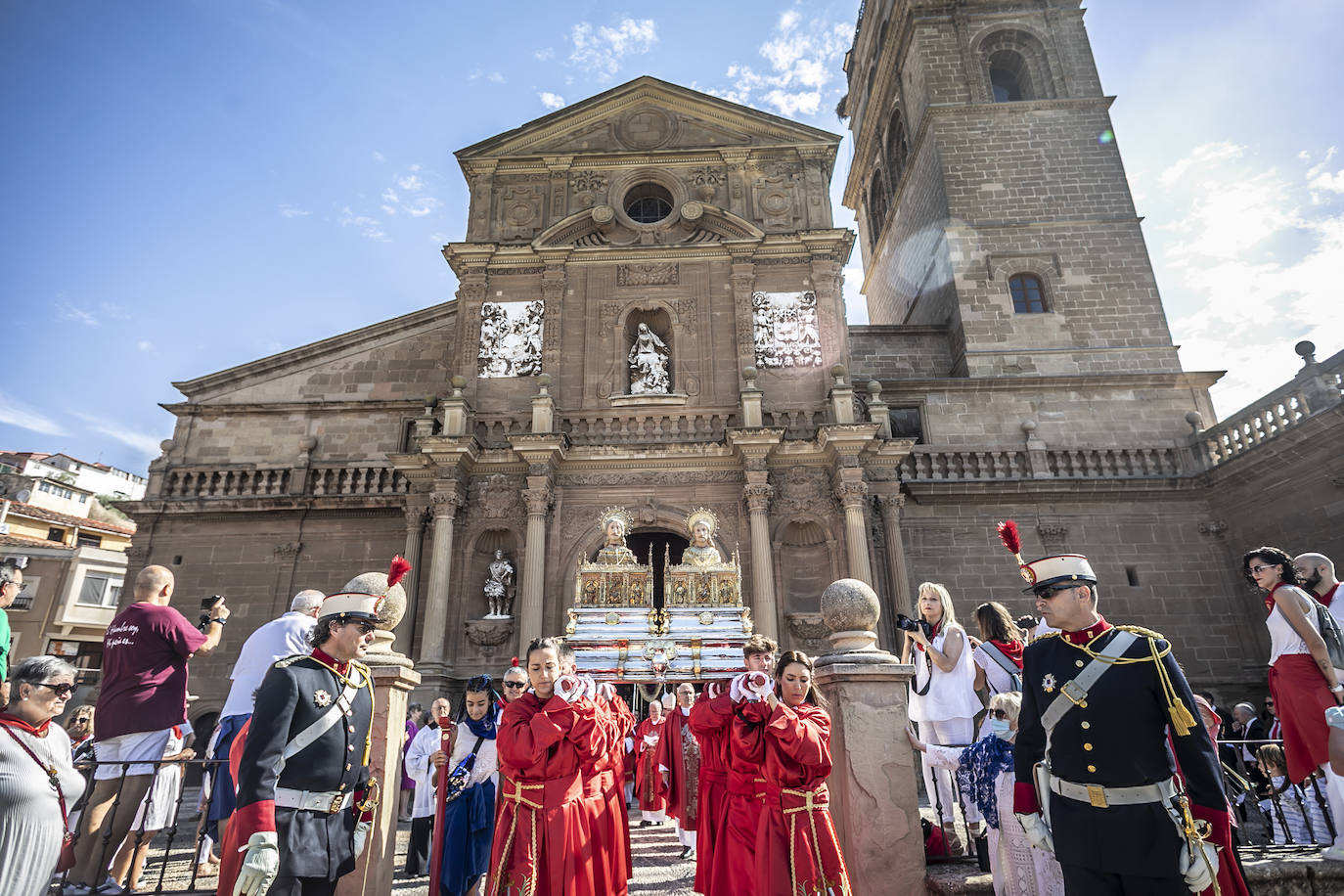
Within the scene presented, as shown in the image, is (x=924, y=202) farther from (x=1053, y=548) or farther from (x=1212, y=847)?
(x=1212, y=847)

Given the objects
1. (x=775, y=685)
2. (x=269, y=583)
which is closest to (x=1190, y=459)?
(x=775, y=685)

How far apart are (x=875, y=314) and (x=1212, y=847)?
1204 inches

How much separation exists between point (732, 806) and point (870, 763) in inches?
41.7

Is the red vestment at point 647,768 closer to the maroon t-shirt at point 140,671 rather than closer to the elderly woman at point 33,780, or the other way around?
the maroon t-shirt at point 140,671

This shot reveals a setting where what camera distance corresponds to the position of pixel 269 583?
18.4 meters

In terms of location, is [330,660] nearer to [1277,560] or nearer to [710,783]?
[710,783]

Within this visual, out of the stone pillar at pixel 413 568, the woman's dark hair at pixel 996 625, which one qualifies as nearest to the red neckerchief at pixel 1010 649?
the woman's dark hair at pixel 996 625

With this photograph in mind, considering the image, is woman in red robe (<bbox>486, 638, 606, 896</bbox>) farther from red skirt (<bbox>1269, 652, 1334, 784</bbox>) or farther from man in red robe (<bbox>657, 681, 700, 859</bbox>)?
red skirt (<bbox>1269, 652, 1334, 784</bbox>)

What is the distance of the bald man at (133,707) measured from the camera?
6.02m

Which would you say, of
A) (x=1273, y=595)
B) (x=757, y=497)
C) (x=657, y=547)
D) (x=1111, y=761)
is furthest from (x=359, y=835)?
(x=657, y=547)

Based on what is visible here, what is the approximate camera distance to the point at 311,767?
417 centimetres

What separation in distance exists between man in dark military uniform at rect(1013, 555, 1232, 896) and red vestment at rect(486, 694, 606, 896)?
272 centimetres

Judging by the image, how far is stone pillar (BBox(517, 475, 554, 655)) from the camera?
1482 cm

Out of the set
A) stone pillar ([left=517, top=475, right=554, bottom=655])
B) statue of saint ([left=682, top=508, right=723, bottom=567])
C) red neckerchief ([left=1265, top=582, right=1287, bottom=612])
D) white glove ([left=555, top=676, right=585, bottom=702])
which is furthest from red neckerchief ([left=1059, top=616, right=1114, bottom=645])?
stone pillar ([left=517, top=475, right=554, bottom=655])
